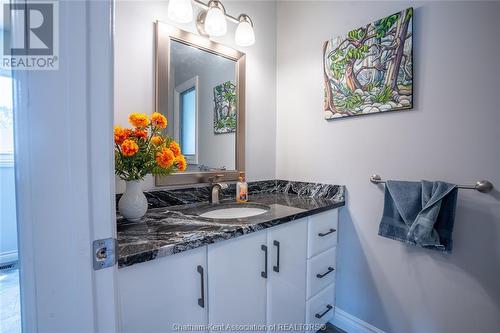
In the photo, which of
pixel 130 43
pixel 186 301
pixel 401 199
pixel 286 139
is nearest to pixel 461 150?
pixel 401 199

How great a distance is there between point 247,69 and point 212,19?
397 millimetres

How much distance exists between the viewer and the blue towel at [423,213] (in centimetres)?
108

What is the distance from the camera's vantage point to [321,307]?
1.43 meters

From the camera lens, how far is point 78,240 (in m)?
0.43

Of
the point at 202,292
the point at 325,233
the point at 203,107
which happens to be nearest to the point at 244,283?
the point at 202,292


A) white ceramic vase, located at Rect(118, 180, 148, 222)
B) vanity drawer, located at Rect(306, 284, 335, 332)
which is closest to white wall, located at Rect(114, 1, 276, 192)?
white ceramic vase, located at Rect(118, 180, 148, 222)

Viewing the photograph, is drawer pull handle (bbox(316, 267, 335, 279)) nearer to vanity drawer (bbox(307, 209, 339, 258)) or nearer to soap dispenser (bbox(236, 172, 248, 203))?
vanity drawer (bbox(307, 209, 339, 258))

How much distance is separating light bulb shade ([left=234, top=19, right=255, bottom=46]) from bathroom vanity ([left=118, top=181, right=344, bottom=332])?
0.95m

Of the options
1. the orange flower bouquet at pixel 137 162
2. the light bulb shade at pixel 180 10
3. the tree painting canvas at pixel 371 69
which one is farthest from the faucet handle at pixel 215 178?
the light bulb shade at pixel 180 10

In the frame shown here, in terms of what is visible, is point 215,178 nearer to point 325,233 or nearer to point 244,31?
point 325,233

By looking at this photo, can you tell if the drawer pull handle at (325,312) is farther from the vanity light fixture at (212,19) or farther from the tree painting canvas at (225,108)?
the vanity light fixture at (212,19)

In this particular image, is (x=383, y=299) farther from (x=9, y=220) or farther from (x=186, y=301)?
(x=9, y=220)

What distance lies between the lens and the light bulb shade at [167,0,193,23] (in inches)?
49.0

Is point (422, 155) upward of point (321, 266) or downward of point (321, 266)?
upward
